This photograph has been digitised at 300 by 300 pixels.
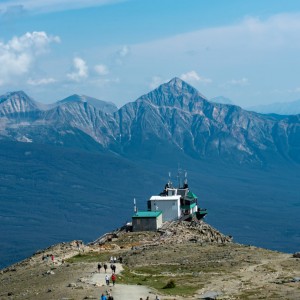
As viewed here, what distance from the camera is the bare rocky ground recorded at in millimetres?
55188

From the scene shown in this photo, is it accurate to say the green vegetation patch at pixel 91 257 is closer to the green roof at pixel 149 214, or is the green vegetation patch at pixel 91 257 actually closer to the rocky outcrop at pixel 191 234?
the rocky outcrop at pixel 191 234

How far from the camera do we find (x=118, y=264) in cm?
7131

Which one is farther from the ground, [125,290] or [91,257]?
[125,290]

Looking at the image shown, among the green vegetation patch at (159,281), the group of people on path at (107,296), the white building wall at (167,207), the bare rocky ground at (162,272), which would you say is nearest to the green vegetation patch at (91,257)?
the bare rocky ground at (162,272)

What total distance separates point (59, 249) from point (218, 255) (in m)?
20.0

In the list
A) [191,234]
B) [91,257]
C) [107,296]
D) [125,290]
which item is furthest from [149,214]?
[107,296]

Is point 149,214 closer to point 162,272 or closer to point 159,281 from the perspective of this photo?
point 162,272

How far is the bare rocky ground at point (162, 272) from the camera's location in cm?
5519

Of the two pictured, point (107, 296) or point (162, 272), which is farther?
point (162, 272)

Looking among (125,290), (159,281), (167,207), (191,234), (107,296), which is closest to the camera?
(107,296)

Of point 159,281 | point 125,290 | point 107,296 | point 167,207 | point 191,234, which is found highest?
point 167,207

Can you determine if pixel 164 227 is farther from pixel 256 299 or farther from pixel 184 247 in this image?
pixel 256 299

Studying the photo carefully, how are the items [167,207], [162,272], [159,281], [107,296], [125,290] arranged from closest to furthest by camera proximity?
[107,296]
[125,290]
[159,281]
[162,272]
[167,207]

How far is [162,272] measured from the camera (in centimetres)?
6806
